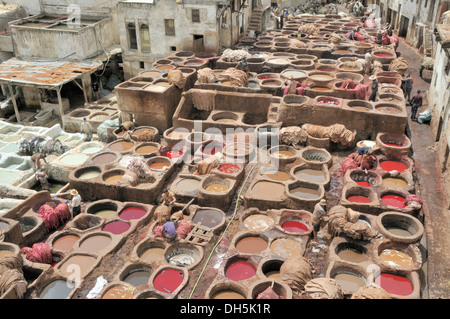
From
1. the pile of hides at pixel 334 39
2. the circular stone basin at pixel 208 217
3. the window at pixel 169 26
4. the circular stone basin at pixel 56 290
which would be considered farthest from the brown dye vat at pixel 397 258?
the window at pixel 169 26

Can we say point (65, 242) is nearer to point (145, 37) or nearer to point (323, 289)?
point (323, 289)

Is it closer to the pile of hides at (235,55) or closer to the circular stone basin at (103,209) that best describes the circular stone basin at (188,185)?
the circular stone basin at (103,209)

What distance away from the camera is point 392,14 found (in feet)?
116

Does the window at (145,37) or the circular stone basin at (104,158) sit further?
the window at (145,37)

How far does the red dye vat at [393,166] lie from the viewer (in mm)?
14367

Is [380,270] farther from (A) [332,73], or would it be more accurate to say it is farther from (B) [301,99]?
(A) [332,73]

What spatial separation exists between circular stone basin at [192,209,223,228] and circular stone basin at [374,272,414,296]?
488 cm

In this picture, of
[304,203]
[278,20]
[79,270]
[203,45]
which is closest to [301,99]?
[304,203]

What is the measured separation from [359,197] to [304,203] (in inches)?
70.9

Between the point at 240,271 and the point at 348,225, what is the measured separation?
10.2 feet

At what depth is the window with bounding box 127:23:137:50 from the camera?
24580mm

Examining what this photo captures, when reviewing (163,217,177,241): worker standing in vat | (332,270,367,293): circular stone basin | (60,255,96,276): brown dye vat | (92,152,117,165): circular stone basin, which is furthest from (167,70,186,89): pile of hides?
(332,270,367,293): circular stone basin

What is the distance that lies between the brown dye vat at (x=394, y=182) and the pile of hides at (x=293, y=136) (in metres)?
3.54

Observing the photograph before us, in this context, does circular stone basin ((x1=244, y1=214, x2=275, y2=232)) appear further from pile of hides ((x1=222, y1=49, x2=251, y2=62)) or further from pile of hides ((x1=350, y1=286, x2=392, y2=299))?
pile of hides ((x1=222, y1=49, x2=251, y2=62))
